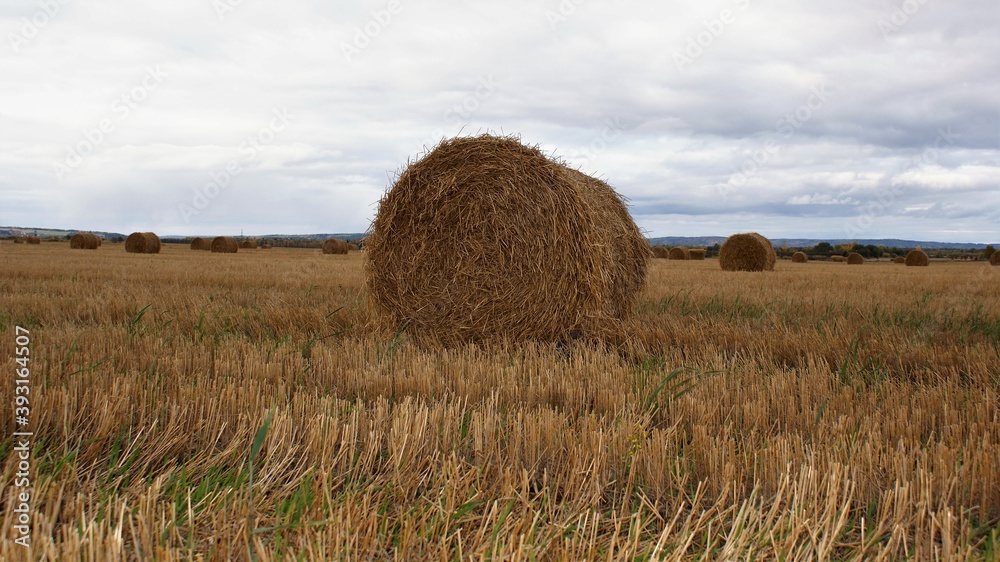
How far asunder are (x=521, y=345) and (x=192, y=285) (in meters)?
6.59

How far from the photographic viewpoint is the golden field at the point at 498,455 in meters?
1.89

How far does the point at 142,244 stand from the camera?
2475cm

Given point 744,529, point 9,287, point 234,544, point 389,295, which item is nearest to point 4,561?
point 234,544

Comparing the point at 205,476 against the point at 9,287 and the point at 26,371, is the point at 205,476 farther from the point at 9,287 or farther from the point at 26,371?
the point at 9,287

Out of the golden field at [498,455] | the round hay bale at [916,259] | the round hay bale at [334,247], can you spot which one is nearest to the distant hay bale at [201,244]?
the round hay bale at [334,247]

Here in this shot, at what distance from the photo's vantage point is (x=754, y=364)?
4164 mm

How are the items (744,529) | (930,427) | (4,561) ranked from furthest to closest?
(930,427)
(744,529)
(4,561)

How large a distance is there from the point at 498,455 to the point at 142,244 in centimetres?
2615

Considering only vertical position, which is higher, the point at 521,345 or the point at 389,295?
the point at 389,295

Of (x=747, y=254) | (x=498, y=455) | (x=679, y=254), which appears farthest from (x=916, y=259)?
(x=498, y=455)

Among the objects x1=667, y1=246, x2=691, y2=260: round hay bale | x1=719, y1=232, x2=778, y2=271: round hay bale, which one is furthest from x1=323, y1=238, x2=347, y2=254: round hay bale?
x1=719, y1=232, x2=778, y2=271: round hay bale

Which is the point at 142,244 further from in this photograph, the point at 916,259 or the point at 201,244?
the point at 916,259

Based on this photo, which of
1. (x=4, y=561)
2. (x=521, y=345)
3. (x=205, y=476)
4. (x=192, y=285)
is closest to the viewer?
(x=4, y=561)

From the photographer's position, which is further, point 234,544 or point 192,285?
point 192,285
